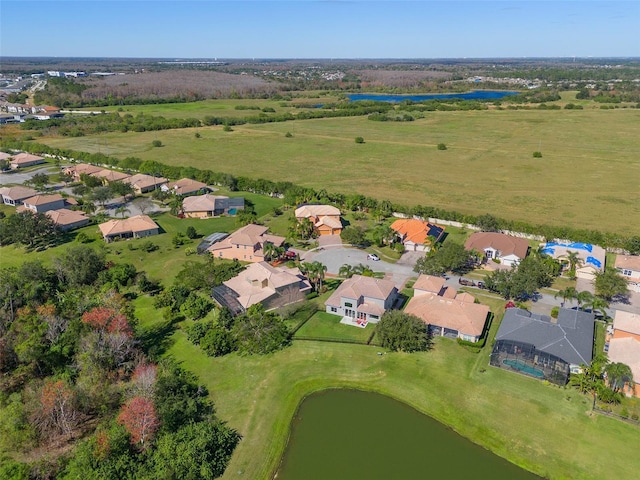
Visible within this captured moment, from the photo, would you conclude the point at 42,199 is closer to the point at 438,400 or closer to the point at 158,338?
the point at 158,338

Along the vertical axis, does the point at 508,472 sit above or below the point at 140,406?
below

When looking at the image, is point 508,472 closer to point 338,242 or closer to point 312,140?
point 338,242

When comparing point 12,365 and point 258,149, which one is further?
point 258,149

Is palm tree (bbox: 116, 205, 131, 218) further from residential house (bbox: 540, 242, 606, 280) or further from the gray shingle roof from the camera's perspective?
residential house (bbox: 540, 242, 606, 280)

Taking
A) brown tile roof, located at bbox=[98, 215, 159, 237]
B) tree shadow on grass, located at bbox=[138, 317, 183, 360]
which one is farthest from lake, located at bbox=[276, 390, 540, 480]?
brown tile roof, located at bbox=[98, 215, 159, 237]

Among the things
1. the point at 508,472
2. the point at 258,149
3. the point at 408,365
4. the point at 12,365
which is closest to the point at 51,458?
the point at 12,365

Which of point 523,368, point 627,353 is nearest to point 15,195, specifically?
point 523,368
